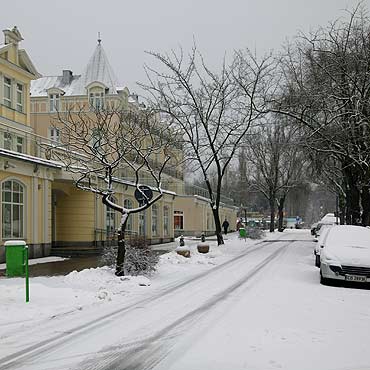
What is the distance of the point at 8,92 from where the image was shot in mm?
28188

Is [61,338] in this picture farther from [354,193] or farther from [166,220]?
[166,220]

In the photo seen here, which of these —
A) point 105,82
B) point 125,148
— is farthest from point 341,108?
point 105,82

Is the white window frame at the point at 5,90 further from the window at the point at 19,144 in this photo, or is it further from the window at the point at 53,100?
the window at the point at 53,100

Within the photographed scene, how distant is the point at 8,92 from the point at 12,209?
29.7 ft

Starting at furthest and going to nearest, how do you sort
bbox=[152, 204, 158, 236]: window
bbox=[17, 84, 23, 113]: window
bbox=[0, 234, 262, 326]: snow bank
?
bbox=[152, 204, 158, 236]: window < bbox=[17, 84, 23, 113]: window < bbox=[0, 234, 262, 326]: snow bank

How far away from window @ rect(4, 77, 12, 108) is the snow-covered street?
15.4 m

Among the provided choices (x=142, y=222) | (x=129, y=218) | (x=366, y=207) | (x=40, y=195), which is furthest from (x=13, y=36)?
(x=366, y=207)

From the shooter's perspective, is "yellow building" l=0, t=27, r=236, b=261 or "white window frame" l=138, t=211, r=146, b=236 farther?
"white window frame" l=138, t=211, r=146, b=236

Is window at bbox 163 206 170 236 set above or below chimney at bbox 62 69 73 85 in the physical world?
below

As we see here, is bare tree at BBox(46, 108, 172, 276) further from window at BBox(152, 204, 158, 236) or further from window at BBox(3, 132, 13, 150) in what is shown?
window at BBox(152, 204, 158, 236)

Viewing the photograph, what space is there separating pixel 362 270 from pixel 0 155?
12888 mm

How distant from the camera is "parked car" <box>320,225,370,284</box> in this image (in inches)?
548

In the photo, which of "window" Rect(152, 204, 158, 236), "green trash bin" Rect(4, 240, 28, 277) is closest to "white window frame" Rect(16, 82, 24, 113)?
"window" Rect(152, 204, 158, 236)

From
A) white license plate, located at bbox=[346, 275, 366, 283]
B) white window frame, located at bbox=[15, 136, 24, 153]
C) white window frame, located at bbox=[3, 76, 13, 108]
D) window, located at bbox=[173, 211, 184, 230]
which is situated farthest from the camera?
window, located at bbox=[173, 211, 184, 230]
